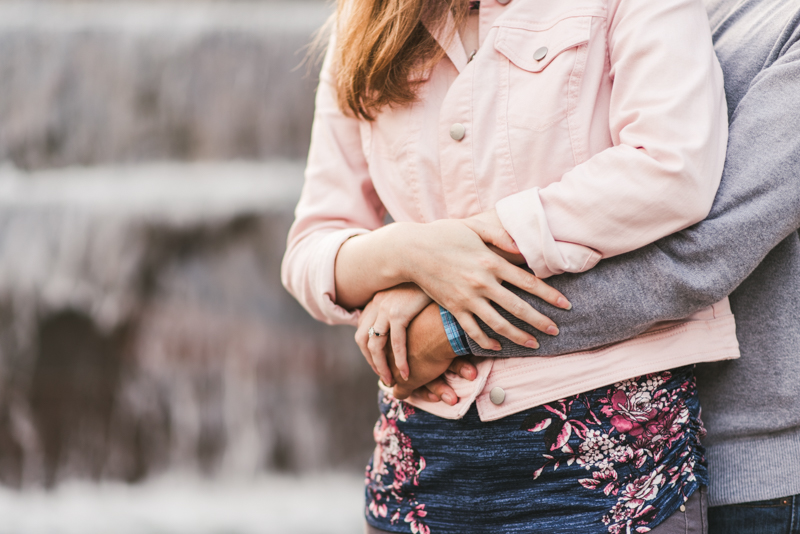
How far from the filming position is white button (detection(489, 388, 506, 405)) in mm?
775

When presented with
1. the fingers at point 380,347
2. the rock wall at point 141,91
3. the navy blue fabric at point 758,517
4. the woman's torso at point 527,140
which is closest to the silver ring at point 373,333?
the fingers at point 380,347

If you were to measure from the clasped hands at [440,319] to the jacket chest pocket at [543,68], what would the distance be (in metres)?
0.13

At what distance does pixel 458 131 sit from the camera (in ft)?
2.64

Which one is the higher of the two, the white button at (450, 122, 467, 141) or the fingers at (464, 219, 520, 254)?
the white button at (450, 122, 467, 141)

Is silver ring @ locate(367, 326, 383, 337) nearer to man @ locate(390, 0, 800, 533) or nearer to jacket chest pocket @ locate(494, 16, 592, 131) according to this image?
man @ locate(390, 0, 800, 533)

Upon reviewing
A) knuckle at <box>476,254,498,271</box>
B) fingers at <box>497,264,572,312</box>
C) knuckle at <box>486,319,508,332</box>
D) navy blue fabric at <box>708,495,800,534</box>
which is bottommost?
navy blue fabric at <box>708,495,800,534</box>

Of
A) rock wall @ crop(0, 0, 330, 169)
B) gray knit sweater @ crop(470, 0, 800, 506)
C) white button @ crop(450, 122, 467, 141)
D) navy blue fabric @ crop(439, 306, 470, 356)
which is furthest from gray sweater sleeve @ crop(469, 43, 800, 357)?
rock wall @ crop(0, 0, 330, 169)

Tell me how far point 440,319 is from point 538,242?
17 centimetres

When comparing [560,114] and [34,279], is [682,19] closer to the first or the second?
[560,114]

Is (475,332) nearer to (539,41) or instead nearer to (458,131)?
(458,131)

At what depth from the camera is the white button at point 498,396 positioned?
775mm

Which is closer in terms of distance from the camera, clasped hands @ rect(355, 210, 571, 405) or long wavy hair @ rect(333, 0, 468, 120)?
clasped hands @ rect(355, 210, 571, 405)

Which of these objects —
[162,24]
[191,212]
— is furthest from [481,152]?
[162,24]

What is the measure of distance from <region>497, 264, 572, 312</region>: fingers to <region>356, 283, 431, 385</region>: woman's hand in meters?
0.12
